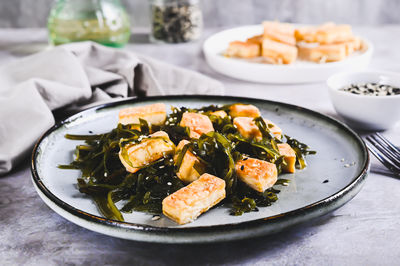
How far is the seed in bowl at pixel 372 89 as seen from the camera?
221cm

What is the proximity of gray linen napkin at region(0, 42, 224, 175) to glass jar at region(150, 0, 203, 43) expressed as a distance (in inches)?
32.9

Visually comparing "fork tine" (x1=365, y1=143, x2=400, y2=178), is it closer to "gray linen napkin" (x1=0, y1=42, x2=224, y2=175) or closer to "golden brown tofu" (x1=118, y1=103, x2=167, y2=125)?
"golden brown tofu" (x1=118, y1=103, x2=167, y2=125)

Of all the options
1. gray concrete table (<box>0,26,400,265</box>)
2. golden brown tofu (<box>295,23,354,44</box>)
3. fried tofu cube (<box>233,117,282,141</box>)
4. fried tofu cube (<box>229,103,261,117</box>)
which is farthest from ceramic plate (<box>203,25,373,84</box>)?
gray concrete table (<box>0,26,400,265</box>)

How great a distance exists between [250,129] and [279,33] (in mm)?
1451

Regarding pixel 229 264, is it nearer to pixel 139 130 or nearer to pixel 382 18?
pixel 139 130

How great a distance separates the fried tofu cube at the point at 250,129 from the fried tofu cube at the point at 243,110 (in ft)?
0.21

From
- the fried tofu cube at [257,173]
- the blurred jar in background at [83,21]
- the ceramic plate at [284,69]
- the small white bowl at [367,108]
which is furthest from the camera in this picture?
the blurred jar in background at [83,21]

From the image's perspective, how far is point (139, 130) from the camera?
1.87 m

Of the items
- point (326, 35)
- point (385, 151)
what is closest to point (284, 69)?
point (326, 35)

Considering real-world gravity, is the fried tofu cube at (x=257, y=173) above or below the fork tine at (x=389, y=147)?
above

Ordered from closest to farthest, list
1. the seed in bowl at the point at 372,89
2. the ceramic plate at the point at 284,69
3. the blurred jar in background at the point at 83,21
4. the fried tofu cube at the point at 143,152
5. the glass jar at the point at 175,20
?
the fried tofu cube at the point at 143,152 < the seed in bowl at the point at 372,89 < the ceramic plate at the point at 284,69 < the blurred jar in background at the point at 83,21 < the glass jar at the point at 175,20

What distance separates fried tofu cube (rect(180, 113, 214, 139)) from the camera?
1763 mm

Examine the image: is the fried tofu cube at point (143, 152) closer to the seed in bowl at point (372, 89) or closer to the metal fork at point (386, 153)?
the metal fork at point (386, 153)

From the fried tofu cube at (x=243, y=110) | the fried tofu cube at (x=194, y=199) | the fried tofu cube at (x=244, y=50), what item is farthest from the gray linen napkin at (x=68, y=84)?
the fried tofu cube at (x=194, y=199)
